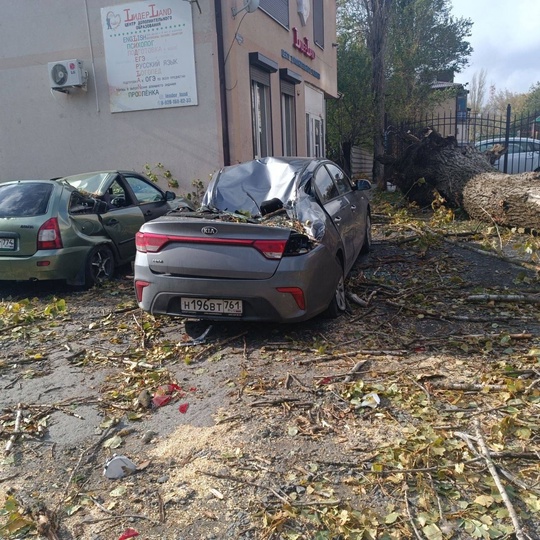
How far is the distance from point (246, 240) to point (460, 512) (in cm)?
257

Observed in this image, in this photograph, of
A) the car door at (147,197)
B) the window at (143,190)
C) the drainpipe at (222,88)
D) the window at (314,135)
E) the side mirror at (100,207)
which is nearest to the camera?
the side mirror at (100,207)

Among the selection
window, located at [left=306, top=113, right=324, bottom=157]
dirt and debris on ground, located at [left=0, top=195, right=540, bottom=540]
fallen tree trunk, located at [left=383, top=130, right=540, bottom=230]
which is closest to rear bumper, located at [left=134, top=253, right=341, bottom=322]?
dirt and debris on ground, located at [left=0, top=195, right=540, bottom=540]

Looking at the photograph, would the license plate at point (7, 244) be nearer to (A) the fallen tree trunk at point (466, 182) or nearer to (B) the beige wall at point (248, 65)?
(B) the beige wall at point (248, 65)

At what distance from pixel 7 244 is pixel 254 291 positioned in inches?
136

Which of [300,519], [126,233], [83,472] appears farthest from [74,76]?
[300,519]

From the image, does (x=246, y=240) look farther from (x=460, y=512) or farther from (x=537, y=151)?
(x=537, y=151)

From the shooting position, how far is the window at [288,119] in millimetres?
14812

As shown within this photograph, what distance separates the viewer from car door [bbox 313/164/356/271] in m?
5.50

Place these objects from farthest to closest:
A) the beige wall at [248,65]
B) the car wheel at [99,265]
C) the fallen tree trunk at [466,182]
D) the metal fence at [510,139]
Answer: the metal fence at [510,139], the beige wall at [248,65], the fallen tree trunk at [466,182], the car wheel at [99,265]

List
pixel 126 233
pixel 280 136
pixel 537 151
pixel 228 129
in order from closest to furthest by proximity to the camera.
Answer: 1. pixel 126 233
2. pixel 228 129
3. pixel 280 136
4. pixel 537 151

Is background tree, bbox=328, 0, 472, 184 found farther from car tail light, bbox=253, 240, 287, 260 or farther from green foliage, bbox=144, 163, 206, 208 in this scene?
car tail light, bbox=253, 240, 287, 260

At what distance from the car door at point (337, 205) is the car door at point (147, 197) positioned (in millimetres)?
2885

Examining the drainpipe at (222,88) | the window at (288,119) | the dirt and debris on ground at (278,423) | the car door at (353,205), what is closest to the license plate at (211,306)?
the dirt and debris on ground at (278,423)

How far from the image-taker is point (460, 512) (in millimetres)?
2416
